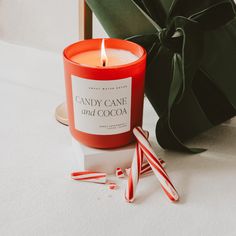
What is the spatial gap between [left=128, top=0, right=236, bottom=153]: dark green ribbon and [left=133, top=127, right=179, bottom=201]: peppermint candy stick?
0.04m

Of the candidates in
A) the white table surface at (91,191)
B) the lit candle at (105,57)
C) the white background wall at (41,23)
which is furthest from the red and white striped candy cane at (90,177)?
the white background wall at (41,23)

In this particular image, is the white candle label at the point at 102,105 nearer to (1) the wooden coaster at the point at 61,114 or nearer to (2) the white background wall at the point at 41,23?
(1) the wooden coaster at the point at 61,114

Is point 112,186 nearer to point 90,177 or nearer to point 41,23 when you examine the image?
point 90,177

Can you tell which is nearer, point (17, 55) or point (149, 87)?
point (149, 87)

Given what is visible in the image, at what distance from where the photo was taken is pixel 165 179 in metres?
0.47

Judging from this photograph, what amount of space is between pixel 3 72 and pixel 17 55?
0.06m

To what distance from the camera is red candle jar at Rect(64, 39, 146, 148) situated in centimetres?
45

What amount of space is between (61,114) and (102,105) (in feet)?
0.50

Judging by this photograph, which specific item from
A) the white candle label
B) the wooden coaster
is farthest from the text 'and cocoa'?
the wooden coaster

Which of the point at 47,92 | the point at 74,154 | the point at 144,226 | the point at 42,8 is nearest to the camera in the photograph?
the point at 144,226

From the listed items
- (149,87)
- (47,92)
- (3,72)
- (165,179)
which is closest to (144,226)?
(165,179)

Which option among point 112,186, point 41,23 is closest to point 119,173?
point 112,186

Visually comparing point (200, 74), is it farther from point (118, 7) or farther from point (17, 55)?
point (17, 55)

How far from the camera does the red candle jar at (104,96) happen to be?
0.45 metres
